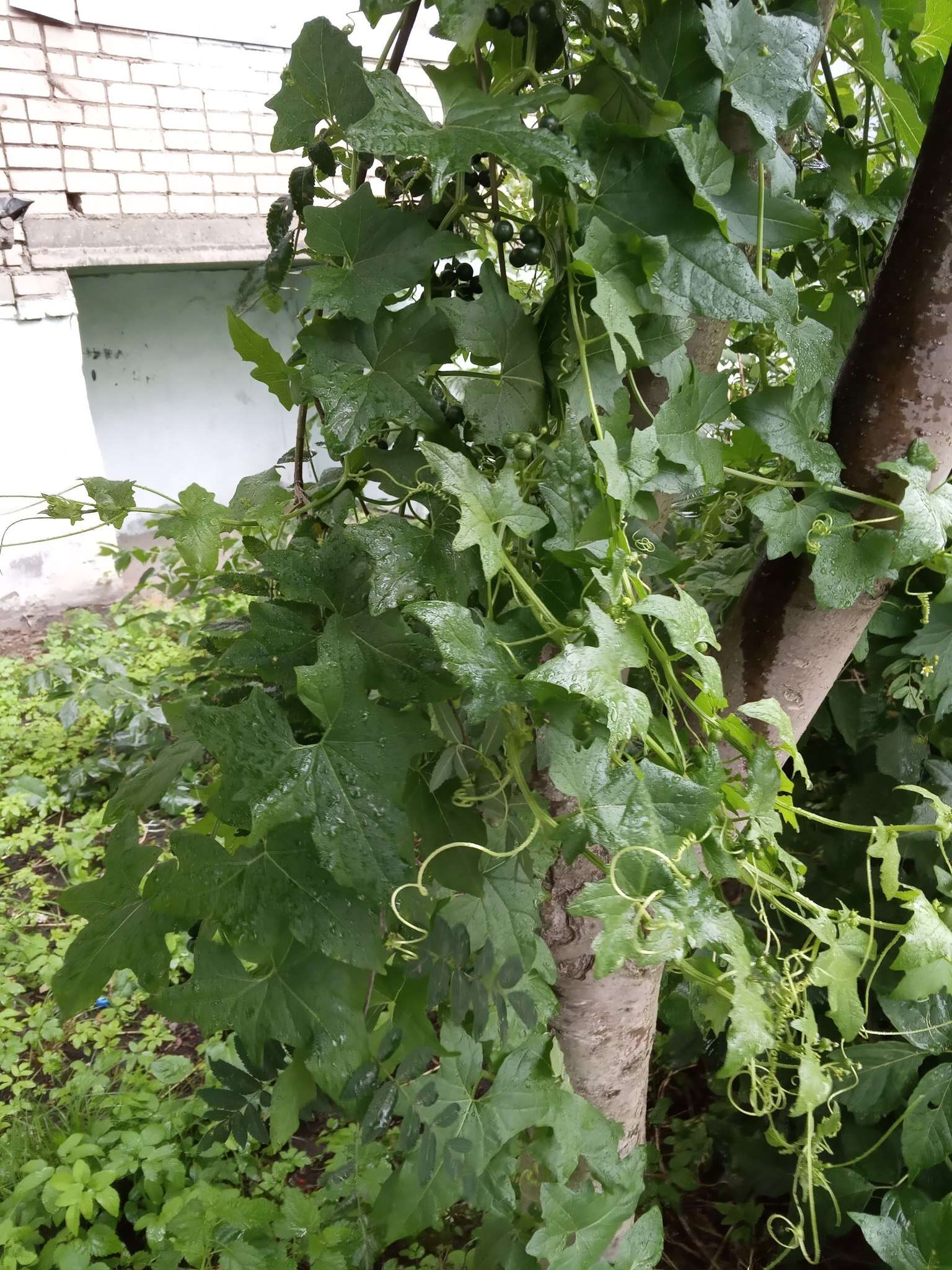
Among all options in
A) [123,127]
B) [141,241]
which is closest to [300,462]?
[141,241]

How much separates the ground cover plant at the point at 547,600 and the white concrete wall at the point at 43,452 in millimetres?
3181

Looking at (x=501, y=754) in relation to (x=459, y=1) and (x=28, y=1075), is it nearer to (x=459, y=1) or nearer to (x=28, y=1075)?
(x=459, y=1)

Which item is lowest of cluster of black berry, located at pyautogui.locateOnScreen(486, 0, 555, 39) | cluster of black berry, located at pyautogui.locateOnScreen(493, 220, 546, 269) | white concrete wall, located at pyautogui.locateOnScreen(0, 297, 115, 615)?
white concrete wall, located at pyautogui.locateOnScreen(0, 297, 115, 615)

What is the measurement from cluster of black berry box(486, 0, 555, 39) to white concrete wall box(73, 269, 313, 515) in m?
3.61

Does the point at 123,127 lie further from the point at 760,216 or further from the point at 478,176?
the point at 760,216

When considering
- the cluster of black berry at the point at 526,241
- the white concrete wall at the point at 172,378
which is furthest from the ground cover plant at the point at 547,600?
the white concrete wall at the point at 172,378

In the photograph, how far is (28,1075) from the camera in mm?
1870

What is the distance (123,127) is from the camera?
3.70 metres

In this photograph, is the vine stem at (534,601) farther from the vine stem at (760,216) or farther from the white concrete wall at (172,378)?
the white concrete wall at (172,378)

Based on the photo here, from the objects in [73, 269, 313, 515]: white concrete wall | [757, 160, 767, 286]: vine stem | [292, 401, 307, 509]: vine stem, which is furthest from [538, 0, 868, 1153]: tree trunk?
[73, 269, 313, 515]: white concrete wall

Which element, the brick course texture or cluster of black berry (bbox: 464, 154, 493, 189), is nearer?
cluster of black berry (bbox: 464, 154, 493, 189)

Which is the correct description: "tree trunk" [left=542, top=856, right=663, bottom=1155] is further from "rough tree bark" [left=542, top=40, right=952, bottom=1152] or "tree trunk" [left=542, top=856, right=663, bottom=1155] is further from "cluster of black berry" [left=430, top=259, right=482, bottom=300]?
"cluster of black berry" [left=430, top=259, right=482, bottom=300]

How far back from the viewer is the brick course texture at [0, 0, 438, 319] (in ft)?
11.3

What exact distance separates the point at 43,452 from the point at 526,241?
11.6ft
